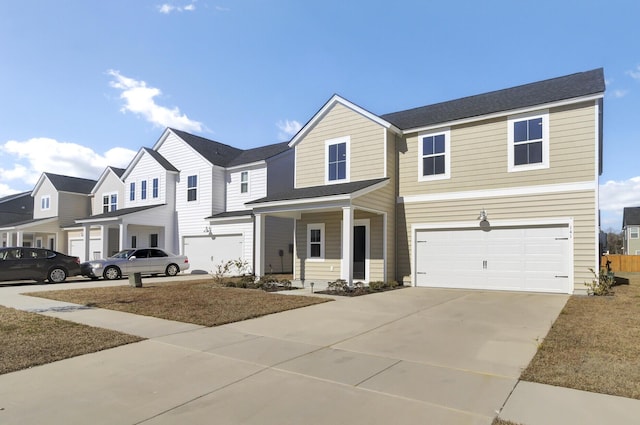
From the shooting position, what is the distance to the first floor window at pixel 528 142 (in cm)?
1314

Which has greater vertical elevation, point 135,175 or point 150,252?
point 135,175

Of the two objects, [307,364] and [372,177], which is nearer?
[307,364]

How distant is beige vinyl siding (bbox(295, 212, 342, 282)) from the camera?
53.9 feet

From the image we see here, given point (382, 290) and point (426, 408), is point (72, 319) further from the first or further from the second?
point (382, 290)

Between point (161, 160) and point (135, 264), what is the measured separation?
766cm

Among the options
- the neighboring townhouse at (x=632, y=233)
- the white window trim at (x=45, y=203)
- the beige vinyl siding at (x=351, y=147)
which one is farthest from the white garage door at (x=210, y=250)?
the neighboring townhouse at (x=632, y=233)

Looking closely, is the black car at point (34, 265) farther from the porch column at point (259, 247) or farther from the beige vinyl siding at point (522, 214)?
the beige vinyl siding at point (522, 214)

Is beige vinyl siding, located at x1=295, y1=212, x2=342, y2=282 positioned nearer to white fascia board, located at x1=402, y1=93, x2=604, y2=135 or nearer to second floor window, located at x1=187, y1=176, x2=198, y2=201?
white fascia board, located at x1=402, y1=93, x2=604, y2=135

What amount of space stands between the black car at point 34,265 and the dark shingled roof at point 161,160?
8230 millimetres

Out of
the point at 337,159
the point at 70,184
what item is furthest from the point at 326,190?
the point at 70,184

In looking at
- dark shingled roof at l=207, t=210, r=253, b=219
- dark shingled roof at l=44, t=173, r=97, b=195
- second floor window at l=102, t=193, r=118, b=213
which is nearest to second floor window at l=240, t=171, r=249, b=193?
dark shingled roof at l=207, t=210, r=253, b=219

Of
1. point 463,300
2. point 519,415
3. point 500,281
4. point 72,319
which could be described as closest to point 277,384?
point 519,415

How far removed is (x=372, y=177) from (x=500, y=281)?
224 inches

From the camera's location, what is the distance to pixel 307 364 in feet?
18.3
